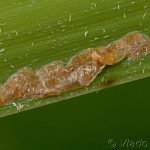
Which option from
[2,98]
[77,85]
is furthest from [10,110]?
[77,85]

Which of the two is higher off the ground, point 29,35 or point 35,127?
point 29,35

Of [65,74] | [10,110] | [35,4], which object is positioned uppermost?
[35,4]

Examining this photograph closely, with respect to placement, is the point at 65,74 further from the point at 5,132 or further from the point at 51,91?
the point at 5,132
